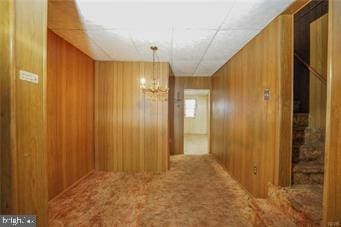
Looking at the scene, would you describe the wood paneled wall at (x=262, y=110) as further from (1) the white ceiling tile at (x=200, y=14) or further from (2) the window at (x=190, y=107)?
(2) the window at (x=190, y=107)

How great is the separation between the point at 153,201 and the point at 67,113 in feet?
6.88

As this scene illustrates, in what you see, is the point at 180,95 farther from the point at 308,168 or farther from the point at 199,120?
the point at 199,120

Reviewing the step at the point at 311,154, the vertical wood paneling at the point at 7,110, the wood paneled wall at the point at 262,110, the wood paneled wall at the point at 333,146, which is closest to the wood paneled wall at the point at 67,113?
the vertical wood paneling at the point at 7,110

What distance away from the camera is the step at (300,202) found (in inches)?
70.9

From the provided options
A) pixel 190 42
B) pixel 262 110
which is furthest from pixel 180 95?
pixel 262 110

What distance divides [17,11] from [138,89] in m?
3.29

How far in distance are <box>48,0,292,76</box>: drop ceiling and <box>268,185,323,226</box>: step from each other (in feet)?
6.86

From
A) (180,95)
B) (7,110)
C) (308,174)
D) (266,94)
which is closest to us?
(7,110)

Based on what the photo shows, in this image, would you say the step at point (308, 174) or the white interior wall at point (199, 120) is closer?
the step at point (308, 174)

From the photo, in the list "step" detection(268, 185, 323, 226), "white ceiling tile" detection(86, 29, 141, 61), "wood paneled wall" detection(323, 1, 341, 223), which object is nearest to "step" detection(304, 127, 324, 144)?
"step" detection(268, 185, 323, 226)

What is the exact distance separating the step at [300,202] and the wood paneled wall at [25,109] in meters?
2.31

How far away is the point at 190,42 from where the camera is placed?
3.13 meters

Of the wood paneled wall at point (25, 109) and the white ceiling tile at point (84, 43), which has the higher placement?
the white ceiling tile at point (84, 43)

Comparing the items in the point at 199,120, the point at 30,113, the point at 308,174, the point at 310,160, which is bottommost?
the point at 308,174
